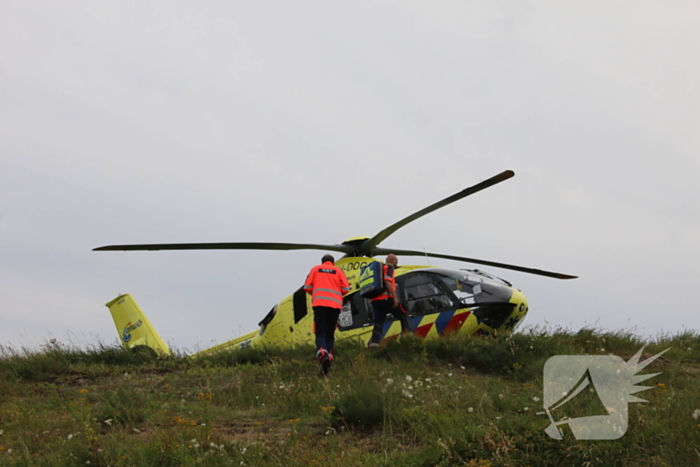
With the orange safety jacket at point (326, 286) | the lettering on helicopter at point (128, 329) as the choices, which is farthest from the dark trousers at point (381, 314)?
the lettering on helicopter at point (128, 329)

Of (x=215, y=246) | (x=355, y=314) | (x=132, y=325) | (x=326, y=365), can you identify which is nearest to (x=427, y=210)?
(x=355, y=314)

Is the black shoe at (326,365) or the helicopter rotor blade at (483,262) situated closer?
the black shoe at (326,365)

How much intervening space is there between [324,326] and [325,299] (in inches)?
16.7

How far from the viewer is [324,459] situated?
17.4 feet

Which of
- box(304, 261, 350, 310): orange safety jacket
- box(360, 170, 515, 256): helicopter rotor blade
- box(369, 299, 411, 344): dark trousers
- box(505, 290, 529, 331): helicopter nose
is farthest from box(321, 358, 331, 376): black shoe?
box(505, 290, 529, 331): helicopter nose

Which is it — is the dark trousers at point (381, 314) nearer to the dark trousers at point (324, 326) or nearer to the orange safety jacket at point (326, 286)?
the orange safety jacket at point (326, 286)

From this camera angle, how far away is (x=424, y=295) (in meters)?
11.4

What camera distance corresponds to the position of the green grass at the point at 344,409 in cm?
534

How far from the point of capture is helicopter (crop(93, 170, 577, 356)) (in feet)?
36.2

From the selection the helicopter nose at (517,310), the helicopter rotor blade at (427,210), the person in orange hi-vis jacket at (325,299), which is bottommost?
the helicopter nose at (517,310)

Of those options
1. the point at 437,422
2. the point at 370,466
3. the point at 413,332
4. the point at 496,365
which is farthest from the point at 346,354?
the point at 370,466

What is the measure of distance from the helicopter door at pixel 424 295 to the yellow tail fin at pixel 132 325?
7236mm

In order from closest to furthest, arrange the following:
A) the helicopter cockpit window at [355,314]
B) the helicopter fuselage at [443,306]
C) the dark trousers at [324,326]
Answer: the dark trousers at [324,326] < the helicopter fuselage at [443,306] < the helicopter cockpit window at [355,314]

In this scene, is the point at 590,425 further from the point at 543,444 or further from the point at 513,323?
the point at 513,323
